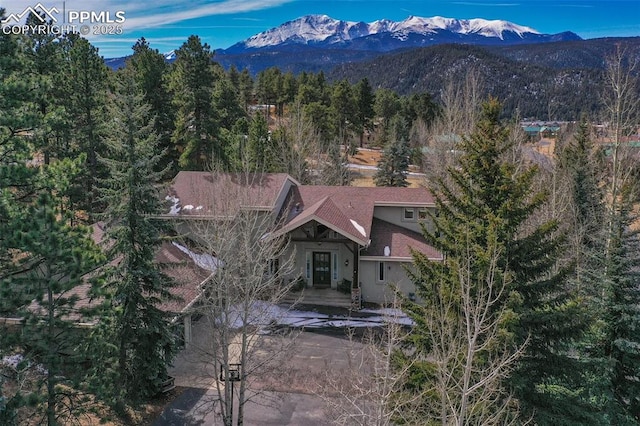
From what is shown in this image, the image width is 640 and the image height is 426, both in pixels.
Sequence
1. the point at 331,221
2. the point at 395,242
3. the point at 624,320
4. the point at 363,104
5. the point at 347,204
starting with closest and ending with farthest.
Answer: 1. the point at 624,320
2. the point at 331,221
3. the point at 395,242
4. the point at 347,204
5. the point at 363,104

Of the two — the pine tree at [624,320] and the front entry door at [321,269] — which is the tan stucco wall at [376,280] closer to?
the front entry door at [321,269]

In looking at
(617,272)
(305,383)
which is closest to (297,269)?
(305,383)

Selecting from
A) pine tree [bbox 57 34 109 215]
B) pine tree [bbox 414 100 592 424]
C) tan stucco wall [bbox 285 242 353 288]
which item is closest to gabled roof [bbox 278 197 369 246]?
tan stucco wall [bbox 285 242 353 288]

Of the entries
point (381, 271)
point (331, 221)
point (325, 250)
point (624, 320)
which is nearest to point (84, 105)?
point (331, 221)

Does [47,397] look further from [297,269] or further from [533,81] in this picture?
[533,81]

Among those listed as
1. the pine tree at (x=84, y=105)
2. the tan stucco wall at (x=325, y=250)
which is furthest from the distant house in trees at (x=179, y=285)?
the pine tree at (x=84, y=105)

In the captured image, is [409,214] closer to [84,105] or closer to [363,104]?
[84,105]
